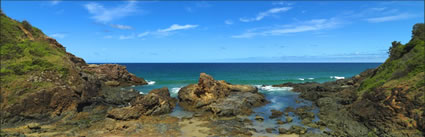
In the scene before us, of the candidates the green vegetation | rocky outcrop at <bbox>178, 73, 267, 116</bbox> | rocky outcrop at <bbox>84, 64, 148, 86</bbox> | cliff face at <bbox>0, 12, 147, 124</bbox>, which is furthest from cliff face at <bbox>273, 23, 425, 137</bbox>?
rocky outcrop at <bbox>84, 64, 148, 86</bbox>

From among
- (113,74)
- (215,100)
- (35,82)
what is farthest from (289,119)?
(113,74)

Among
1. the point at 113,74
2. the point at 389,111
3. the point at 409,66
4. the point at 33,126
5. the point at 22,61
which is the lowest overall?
the point at 33,126

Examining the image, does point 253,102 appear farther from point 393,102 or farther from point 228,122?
point 393,102

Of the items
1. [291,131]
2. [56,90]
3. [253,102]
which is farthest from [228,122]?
[56,90]

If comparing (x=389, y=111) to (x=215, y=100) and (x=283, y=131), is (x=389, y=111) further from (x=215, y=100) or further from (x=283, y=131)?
(x=215, y=100)

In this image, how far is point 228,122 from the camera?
23.4 metres

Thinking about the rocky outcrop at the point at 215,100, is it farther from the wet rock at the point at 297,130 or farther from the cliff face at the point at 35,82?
the cliff face at the point at 35,82

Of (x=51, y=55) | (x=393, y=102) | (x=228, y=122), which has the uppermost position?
(x=51, y=55)

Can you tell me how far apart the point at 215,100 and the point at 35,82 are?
21841 millimetres

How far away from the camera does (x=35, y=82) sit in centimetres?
2473

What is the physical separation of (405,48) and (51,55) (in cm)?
5655

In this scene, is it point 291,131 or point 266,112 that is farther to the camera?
point 266,112

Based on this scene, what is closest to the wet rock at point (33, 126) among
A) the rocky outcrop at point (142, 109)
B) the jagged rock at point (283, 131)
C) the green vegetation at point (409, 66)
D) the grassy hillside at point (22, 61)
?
the grassy hillside at point (22, 61)

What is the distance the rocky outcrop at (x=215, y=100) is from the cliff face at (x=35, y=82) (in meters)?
13.2
